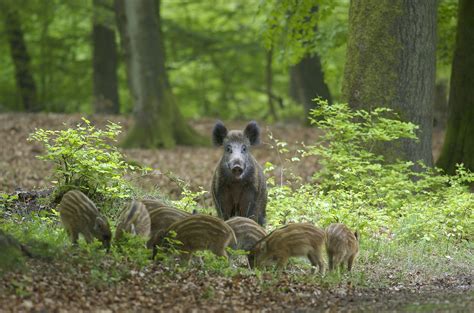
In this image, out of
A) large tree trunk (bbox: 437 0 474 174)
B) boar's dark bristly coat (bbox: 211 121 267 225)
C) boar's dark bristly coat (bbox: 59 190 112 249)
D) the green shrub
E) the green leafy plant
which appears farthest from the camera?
large tree trunk (bbox: 437 0 474 174)

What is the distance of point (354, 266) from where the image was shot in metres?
10.2

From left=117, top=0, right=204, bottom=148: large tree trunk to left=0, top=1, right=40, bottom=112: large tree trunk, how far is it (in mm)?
7477

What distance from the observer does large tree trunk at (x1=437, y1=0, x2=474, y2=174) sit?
53.8 feet

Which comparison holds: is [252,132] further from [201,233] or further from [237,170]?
[201,233]

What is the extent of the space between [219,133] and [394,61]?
4.44m

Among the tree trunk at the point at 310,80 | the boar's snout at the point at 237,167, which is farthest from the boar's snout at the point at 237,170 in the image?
the tree trunk at the point at 310,80

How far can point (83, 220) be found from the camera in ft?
29.3

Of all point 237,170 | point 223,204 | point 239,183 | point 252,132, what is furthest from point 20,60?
point 237,170

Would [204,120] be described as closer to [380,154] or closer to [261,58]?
[261,58]

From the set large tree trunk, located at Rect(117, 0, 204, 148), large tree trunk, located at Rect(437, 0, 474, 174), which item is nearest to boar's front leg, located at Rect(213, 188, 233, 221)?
large tree trunk, located at Rect(437, 0, 474, 174)

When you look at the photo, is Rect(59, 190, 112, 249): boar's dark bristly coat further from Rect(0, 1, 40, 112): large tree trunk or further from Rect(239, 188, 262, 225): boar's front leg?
Rect(0, 1, 40, 112): large tree trunk

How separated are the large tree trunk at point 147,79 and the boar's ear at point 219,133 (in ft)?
38.3

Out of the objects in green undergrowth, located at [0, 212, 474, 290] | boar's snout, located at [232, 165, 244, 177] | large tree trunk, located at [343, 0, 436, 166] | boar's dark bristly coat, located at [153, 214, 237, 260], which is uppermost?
large tree trunk, located at [343, 0, 436, 166]

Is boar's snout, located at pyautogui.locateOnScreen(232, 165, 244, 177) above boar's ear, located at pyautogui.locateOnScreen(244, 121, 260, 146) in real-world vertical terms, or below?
below
